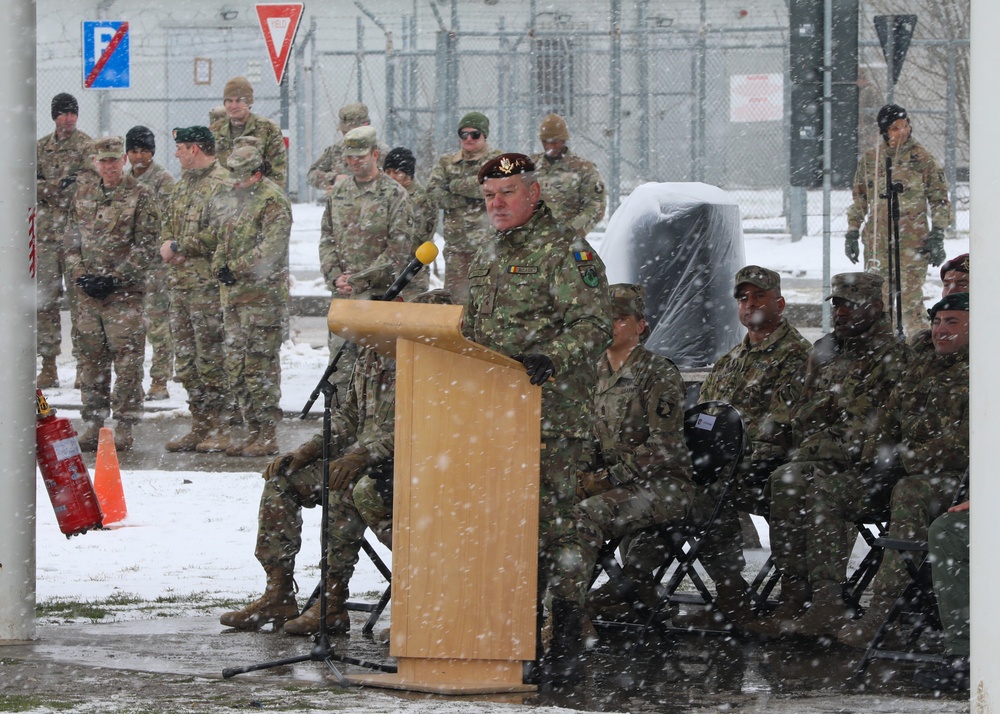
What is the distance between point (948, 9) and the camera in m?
17.9

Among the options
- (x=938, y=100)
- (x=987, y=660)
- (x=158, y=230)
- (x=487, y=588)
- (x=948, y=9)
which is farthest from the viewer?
(x=938, y=100)

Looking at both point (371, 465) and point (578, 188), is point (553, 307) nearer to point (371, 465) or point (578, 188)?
point (371, 465)

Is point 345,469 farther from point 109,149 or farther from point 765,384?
point 109,149

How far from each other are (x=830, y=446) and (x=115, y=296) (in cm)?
590

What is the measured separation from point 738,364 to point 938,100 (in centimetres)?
1476

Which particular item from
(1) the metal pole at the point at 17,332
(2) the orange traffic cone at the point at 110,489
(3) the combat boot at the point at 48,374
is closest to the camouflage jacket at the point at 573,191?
(2) the orange traffic cone at the point at 110,489

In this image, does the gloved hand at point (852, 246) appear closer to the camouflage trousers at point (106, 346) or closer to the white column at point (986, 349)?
the camouflage trousers at point (106, 346)

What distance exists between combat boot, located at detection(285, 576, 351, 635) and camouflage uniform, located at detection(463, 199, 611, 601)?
1010 millimetres

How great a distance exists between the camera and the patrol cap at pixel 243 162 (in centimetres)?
1008

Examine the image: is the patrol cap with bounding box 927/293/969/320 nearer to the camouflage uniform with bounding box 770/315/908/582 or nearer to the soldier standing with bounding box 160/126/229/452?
the camouflage uniform with bounding box 770/315/908/582

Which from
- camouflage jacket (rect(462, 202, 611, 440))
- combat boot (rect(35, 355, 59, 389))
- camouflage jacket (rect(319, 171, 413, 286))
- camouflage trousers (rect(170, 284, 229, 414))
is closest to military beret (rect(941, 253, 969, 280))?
camouflage jacket (rect(462, 202, 611, 440))

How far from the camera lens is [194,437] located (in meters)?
10.9

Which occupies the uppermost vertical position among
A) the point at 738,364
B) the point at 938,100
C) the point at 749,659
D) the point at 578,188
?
the point at 938,100

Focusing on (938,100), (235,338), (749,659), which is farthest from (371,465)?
(938,100)
